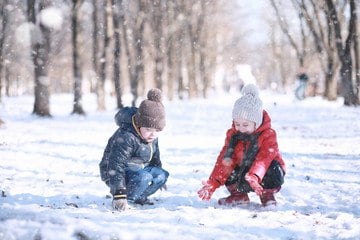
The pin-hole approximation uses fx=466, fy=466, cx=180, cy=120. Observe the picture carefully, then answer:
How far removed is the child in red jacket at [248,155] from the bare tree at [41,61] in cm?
1334

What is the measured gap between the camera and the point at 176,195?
18.0ft

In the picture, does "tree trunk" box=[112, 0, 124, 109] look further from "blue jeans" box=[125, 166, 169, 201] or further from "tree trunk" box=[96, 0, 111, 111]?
"blue jeans" box=[125, 166, 169, 201]

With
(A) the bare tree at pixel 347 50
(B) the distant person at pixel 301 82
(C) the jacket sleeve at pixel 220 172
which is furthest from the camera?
(B) the distant person at pixel 301 82

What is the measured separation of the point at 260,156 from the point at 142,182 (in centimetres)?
118

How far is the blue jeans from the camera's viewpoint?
461 cm

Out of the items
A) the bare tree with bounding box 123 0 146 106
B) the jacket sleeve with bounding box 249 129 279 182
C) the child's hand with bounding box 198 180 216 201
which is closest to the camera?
the jacket sleeve with bounding box 249 129 279 182

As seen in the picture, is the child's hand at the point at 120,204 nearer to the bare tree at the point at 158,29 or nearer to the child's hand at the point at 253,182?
the child's hand at the point at 253,182

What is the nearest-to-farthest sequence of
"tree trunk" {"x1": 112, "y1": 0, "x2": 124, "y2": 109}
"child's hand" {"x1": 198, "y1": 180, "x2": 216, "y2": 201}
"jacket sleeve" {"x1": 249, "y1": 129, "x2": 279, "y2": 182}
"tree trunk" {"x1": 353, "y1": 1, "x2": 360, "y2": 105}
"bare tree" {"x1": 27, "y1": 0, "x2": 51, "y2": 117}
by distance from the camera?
1. "jacket sleeve" {"x1": 249, "y1": 129, "x2": 279, "y2": 182}
2. "child's hand" {"x1": 198, "y1": 180, "x2": 216, "y2": 201}
3. "bare tree" {"x1": 27, "y1": 0, "x2": 51, "y2": 117}
4. "tree trunk" {"x1": 353, "y1": 1, "x2": 360, "y2": 105}
5. "tree trunk" {"x1": 112, "y1": 0, "x2": 124, "y2": 109}

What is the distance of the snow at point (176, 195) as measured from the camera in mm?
3453

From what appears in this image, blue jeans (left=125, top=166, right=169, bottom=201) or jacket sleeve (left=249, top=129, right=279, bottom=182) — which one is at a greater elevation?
jacket sleeve (left=249, top=129, right=279, bottom=182)

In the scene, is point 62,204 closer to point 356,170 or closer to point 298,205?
point 298,205

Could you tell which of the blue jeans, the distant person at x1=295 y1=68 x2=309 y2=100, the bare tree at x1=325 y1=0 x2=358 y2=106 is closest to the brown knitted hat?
the blue jeans

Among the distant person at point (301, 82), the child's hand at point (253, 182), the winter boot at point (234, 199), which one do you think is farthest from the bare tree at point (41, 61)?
the distant person at point (301, 82)

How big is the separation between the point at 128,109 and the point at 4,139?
700cm
